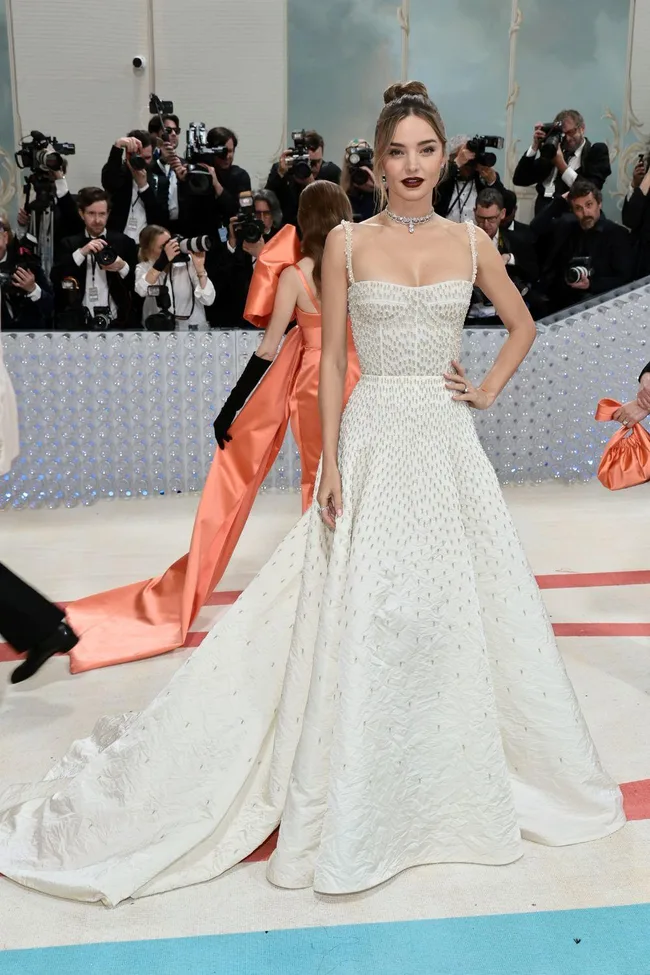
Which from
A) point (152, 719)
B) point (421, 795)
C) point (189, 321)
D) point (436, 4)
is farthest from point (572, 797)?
point (436, 4)

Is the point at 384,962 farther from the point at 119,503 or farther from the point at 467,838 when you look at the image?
the point at 119,503

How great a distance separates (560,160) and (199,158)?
2.21m

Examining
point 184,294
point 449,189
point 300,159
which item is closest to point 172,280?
point 184,294

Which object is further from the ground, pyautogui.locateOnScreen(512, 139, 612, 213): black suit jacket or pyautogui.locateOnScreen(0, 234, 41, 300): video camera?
pyautogui.locateOnScreen(512, 139, 612, 213): black suit jacket

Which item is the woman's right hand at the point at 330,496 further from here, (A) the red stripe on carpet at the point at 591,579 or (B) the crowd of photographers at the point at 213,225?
(B) the crowd of photographers at the point at 213,225

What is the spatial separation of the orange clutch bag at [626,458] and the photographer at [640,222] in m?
3.11

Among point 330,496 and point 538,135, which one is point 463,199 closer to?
point 538,135

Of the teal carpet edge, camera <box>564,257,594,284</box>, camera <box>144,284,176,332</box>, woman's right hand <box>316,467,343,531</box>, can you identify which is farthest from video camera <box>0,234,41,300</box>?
the teal carpet edge

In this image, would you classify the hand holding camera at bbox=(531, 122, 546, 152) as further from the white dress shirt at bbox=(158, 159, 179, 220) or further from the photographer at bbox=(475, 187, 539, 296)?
the white dress shirt at bbox=(158, 159, 179, 220)

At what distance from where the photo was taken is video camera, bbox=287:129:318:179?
5.76 metres

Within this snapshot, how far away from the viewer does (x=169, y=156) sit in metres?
5.87

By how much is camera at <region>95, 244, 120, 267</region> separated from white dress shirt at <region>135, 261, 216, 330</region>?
145mm

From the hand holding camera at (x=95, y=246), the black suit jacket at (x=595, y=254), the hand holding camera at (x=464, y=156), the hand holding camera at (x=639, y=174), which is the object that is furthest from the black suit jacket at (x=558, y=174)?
the hand holding camera at (x=95, y=246)

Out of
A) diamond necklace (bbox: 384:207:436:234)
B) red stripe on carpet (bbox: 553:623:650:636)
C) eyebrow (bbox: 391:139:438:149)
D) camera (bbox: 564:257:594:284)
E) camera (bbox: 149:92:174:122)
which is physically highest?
camera (bbox: 149:92:174:122)
